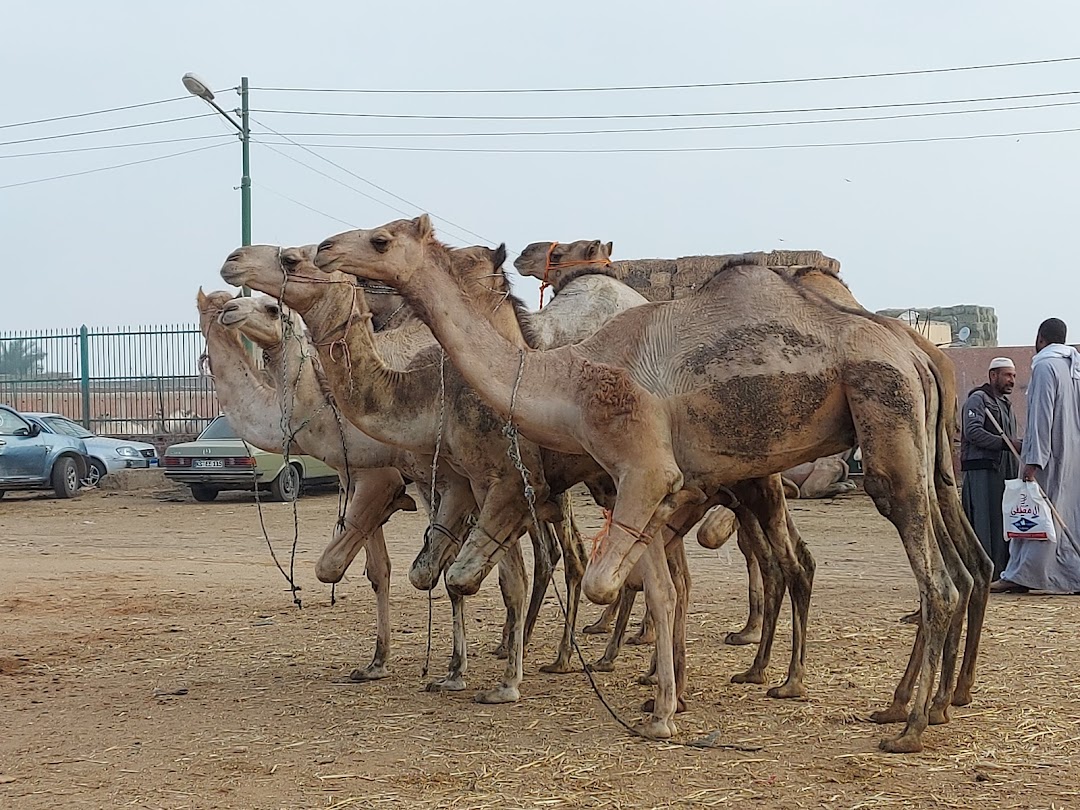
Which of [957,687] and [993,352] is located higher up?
[993,352]

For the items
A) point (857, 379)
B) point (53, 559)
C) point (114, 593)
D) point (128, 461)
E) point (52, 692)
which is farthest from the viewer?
point (128, 461)

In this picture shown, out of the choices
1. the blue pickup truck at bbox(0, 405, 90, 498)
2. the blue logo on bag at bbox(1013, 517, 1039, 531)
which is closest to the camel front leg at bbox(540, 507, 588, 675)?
the blue logo on bag at bbox(1013, 517, 1039, 531)

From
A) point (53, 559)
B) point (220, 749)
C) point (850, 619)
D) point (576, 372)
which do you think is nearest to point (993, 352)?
point (850, 619)

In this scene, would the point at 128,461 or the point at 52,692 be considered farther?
the point at 128,461

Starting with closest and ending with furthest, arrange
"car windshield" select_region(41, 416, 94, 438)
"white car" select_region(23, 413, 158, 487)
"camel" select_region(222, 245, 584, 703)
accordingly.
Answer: "camel" select_region(222, 245, 584, 703), "car windshield" select_region(41, 416, 94, 438), "white car" select_region(23, 413, 158, 487)

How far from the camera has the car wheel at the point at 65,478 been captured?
2331cm

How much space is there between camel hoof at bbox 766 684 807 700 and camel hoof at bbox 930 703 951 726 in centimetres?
94

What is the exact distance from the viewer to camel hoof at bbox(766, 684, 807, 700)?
746cm

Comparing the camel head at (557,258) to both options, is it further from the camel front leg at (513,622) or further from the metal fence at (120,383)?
the metal fence at (120,383)

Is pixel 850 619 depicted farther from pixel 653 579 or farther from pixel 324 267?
pixel 324 267

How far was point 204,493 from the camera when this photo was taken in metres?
22.6

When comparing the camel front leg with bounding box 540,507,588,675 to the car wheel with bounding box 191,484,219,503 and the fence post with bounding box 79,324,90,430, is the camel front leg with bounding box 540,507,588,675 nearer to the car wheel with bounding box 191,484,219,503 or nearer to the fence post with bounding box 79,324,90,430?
the car wheel with bounding box 191,484,219,503

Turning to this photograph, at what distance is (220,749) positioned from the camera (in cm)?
654

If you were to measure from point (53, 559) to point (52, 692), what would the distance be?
25.0 feet
